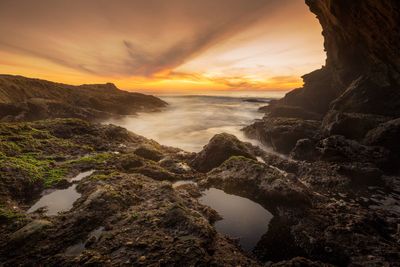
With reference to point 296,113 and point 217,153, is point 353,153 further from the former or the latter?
point 296,113

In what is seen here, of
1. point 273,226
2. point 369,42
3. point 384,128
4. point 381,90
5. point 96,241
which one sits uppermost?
point 369,42

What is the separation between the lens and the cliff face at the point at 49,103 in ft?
180

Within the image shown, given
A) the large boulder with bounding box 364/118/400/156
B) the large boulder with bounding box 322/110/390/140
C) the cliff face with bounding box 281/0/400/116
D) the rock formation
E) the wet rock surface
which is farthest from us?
the large boulder with bounding box 322/110/390/140

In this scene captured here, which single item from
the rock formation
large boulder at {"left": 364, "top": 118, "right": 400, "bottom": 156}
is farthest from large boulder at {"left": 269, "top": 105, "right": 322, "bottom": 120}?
large boulder at {"left": 364, "top": 118, "right": 400, "bottom": 156}

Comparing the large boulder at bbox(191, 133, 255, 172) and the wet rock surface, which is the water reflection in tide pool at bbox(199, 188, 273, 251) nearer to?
the wet rock surface

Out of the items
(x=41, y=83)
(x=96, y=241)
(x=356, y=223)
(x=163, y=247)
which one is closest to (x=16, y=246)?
(x=96, y=241)

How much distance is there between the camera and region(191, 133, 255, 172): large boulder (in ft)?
67.4

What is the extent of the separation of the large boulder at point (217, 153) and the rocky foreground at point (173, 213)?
0.10 metres

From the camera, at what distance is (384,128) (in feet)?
77.7

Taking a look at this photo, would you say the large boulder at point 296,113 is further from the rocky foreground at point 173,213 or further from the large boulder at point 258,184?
the large boulder at point 258,184

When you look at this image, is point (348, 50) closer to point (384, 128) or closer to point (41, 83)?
point (384, 128)

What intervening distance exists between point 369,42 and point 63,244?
3765cm

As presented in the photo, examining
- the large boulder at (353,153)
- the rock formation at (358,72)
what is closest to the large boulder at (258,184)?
the large boulder at (353,153)

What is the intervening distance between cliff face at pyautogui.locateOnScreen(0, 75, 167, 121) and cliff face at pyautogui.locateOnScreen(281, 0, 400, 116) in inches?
2245
